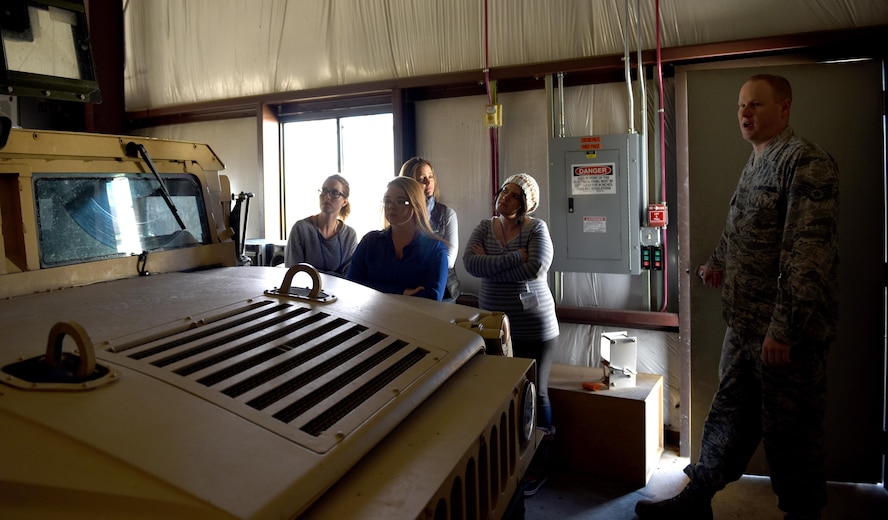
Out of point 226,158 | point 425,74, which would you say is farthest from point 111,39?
point 425,74

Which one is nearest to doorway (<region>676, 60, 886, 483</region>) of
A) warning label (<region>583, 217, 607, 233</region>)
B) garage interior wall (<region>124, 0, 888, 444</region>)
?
garage interior wall (<region>124, 0, 888, 444</region>)

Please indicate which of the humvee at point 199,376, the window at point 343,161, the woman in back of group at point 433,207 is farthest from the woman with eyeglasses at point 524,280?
the window at point 343,161

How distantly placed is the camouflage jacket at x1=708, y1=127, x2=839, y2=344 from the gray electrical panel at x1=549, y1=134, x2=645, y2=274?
1.15m

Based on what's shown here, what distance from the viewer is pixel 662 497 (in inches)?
137

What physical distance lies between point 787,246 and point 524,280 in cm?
135

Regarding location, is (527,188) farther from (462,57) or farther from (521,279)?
(462,57)

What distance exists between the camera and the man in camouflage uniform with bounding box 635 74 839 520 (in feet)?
8.18

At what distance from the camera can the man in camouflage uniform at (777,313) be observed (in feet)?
8.18

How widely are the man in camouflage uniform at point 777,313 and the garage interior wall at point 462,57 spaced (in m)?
1.19

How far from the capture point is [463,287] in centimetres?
469

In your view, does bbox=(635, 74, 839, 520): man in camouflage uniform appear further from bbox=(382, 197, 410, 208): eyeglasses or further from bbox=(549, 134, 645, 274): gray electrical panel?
bbox=(382, 197, 410, 208): eyeglasses

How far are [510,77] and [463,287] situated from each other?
1.51 metres

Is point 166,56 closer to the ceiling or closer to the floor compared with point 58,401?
closer to the ceiling

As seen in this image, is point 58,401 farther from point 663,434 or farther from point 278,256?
point 278,256
